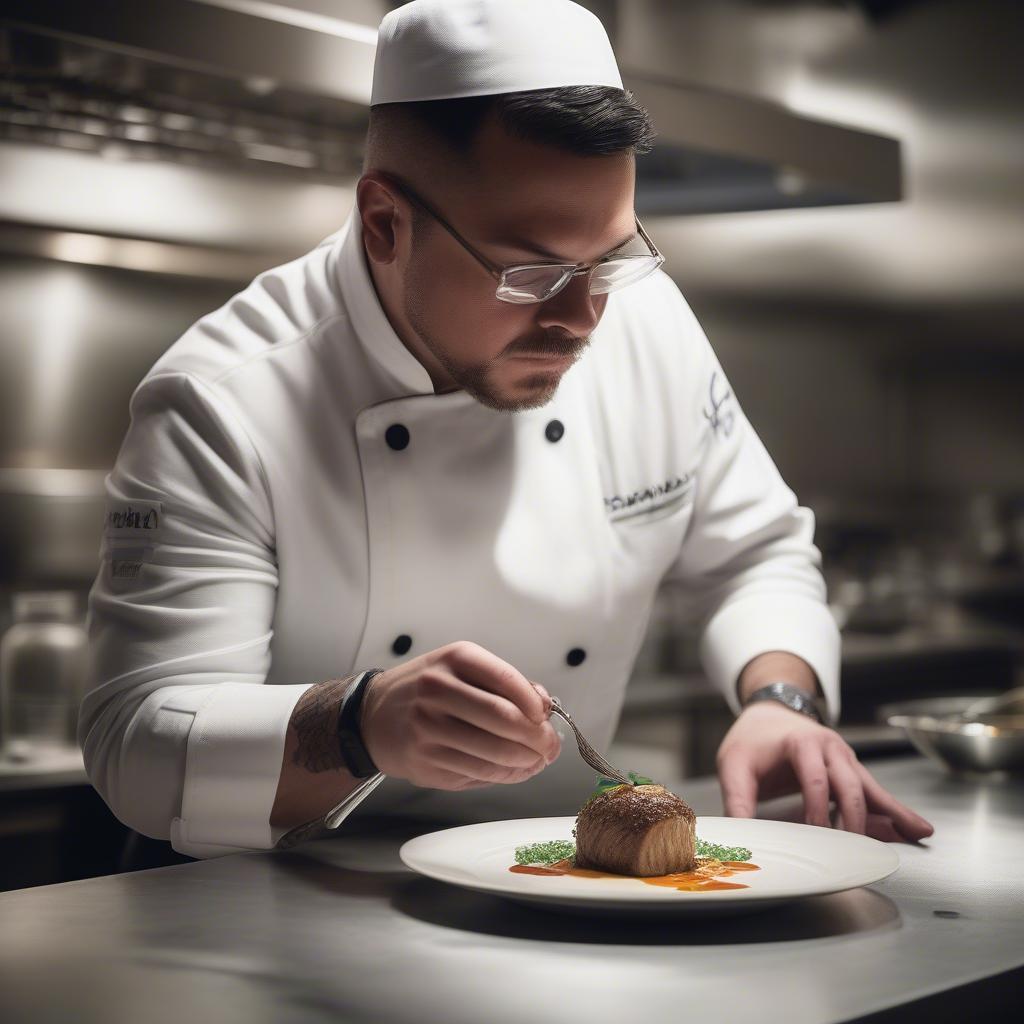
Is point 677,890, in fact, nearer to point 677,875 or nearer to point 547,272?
point 677,875

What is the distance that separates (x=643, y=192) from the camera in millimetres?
2973

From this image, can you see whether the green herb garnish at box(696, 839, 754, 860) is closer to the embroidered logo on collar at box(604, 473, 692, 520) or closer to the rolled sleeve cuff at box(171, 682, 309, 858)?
the rolled sleeve cuff at box(171, 682, 309, 858)

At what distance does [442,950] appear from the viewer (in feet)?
3.23

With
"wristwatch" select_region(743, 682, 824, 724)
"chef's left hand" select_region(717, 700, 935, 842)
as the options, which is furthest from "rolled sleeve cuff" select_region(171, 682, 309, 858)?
"wristwatch" select_region(743, 682, 824, 724)

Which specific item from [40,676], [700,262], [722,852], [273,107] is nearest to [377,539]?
[722,852]

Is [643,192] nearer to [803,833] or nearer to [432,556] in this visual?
[432,556]

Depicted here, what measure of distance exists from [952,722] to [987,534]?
326 cm

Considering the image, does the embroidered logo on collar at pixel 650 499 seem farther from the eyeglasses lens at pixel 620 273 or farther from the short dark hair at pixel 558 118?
the short dark hair at pixel 558 118

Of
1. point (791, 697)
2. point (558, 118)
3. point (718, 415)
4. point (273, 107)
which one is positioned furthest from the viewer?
point (273, 107)

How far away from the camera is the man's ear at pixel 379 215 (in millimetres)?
1547

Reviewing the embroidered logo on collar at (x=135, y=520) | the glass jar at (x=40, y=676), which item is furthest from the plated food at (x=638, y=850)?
the glass jar at (x=40, y=676)

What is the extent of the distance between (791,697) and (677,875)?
1.73 ft

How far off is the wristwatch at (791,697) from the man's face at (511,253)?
17.4 inches

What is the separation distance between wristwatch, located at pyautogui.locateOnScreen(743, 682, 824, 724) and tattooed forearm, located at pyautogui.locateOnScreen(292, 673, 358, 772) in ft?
1.89
